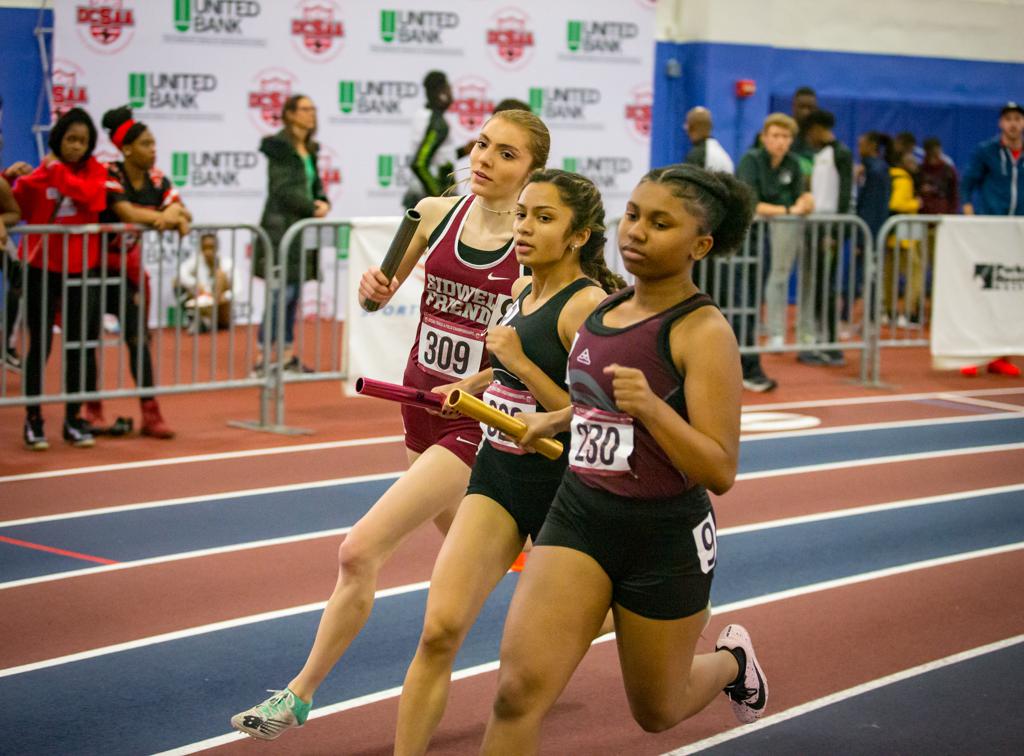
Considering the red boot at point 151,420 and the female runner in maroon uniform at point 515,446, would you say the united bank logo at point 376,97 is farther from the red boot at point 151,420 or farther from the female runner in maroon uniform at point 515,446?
the female runner in maroon uniform at point 515,446

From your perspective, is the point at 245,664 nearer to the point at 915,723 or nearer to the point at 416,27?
the point at 915,723

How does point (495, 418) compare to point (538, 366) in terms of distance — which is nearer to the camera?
point (495, 418)

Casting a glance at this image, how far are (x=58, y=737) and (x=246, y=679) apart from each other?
2.74 feet

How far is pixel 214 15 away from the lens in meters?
15.3

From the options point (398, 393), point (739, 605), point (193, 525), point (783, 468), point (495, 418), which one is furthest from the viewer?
point (783, 468)

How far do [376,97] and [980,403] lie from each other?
25.4 ft

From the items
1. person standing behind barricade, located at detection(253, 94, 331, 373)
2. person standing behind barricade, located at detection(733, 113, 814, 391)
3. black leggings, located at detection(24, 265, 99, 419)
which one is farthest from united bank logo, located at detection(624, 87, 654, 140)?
black leggings, located at detection(24, 265, 99, 419)

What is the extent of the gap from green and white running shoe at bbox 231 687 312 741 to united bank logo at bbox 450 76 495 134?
43.1ft

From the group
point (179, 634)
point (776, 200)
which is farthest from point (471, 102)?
point (179, 634)

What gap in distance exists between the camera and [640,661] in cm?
404

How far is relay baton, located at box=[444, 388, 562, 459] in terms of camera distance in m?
4.04

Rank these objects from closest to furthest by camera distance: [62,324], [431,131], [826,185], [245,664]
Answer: [245,664] → [62,324] → [431,131] → [826,185]

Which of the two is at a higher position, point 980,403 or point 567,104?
point 567,104

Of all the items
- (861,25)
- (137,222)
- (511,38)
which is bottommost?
(137,222)
